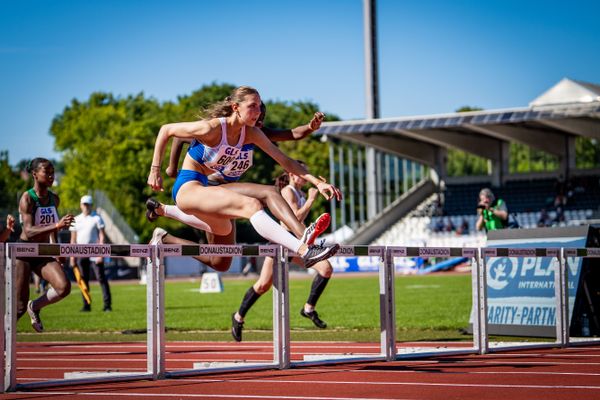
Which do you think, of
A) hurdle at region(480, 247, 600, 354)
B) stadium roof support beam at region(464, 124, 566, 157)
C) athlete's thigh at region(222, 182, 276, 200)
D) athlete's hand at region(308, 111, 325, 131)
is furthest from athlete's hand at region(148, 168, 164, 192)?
stadium roof support beam at region(464, 124, 566, 157)

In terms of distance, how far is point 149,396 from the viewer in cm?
717

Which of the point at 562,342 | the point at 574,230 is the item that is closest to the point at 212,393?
the point at 562,342

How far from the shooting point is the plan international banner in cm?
1230

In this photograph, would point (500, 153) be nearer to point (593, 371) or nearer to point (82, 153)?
point (82, 153)

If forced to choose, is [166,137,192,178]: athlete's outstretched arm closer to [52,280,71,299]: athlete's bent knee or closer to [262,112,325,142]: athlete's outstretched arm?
[262,112,325,142]: athlete's outstretched arm

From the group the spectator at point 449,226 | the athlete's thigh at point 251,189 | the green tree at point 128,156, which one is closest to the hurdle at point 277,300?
the athlete's thigh at point 251,189

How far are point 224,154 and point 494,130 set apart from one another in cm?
4214

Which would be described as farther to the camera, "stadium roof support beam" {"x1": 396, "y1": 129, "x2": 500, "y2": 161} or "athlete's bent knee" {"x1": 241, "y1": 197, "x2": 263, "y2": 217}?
"stadium roof support beam" {"x1": 396, "y1": 129, "x2": 500, "y2": 161}

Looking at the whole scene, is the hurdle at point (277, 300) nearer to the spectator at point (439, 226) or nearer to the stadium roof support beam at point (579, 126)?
the stadium roof support beam at point (579, 126)

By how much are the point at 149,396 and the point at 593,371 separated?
11.9ft

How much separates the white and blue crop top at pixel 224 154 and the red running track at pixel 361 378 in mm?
1711

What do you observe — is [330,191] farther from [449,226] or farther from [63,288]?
[449,226]

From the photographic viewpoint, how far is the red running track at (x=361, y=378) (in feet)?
23.4

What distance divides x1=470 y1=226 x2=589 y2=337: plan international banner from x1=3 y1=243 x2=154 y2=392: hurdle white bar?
5.73 meters
